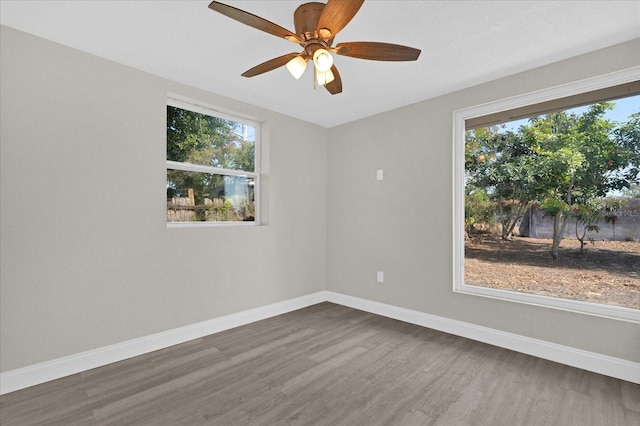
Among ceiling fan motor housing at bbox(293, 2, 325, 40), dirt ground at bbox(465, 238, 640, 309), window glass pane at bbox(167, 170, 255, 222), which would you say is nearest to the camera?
ceiling fan motor housing at bbox(293, 2, 325, 40)

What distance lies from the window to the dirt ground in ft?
8.67

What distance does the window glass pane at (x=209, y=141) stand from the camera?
3.22 metres

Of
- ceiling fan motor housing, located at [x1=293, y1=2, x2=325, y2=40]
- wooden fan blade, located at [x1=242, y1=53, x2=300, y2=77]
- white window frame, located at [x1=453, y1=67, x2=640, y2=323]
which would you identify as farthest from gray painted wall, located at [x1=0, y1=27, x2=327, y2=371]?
white window frame, located at [x1=453, y1=67, x2=640, y2=323]

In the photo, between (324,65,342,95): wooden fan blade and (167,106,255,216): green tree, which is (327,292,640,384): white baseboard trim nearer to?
(167,106,255,216): green tree

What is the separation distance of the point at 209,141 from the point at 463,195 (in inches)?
111

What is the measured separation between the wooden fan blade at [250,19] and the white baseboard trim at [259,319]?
270cm

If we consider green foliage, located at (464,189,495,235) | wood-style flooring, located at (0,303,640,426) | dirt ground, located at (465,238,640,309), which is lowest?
wood-style flooring, located at (0,303,640,426)

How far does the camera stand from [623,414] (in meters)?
1.96

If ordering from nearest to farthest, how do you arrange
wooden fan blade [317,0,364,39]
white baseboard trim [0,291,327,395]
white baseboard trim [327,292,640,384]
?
1. wooden fan blade [317,0,364,39]
2. white baseboard trim [0,291,327,395]
3. white baseboard trim [327,292,640,384]

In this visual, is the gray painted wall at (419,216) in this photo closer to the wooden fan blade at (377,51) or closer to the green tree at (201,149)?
the green tree at (201,149)

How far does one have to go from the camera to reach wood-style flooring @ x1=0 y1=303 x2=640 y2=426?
1.94 meters

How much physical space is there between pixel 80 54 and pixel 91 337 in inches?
90.1

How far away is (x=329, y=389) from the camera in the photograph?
7.39ft

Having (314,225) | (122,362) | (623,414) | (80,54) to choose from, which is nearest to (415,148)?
(314,225)
